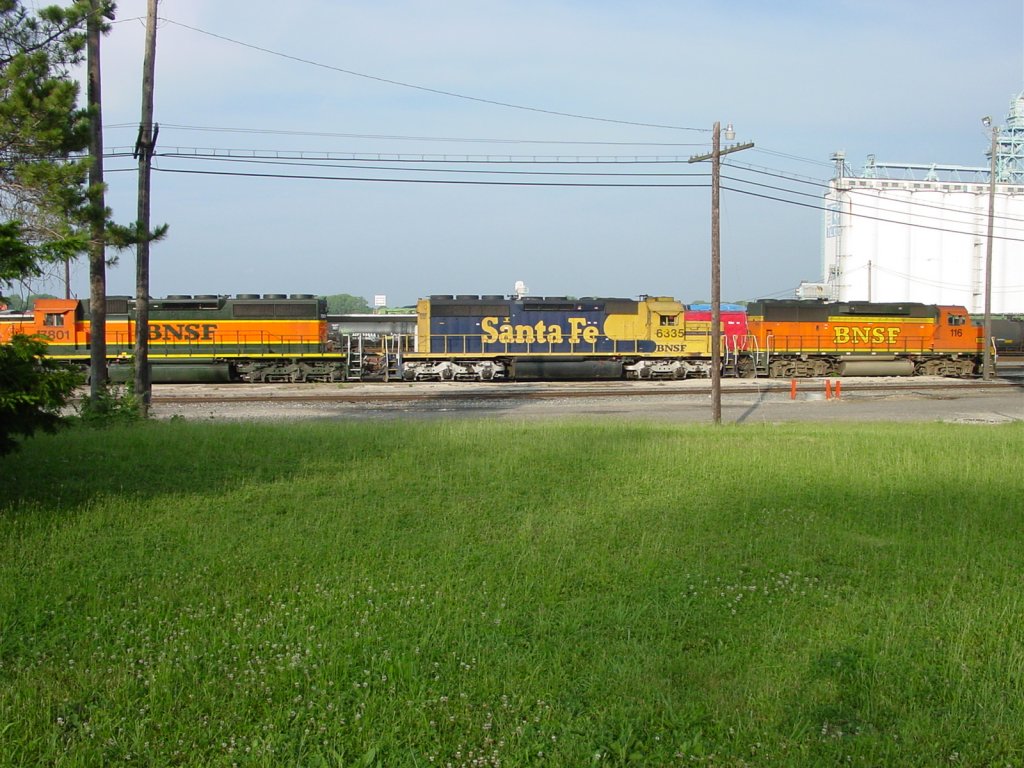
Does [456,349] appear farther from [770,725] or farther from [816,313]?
[770,725]

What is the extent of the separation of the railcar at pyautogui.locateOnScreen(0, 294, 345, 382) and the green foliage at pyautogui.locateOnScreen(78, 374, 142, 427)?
15.4m

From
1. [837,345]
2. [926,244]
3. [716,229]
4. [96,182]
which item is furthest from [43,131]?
[926,244]

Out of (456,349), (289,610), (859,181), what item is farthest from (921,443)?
(859,181)

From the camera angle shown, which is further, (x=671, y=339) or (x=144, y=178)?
(x=671, y=339)

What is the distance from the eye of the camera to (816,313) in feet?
120

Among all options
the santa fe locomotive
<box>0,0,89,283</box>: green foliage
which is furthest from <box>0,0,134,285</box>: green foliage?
the santa fe locomotive

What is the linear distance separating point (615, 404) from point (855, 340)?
1783 cm

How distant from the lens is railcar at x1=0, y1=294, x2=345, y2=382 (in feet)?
102

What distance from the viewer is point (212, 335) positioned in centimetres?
3156

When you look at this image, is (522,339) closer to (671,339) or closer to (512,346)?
(512,346)

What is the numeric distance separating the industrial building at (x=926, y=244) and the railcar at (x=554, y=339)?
44.6 meters

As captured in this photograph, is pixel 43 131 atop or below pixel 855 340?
atop

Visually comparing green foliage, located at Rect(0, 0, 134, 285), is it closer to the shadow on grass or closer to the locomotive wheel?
the shadow on grass

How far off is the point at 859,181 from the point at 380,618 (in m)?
80.6
